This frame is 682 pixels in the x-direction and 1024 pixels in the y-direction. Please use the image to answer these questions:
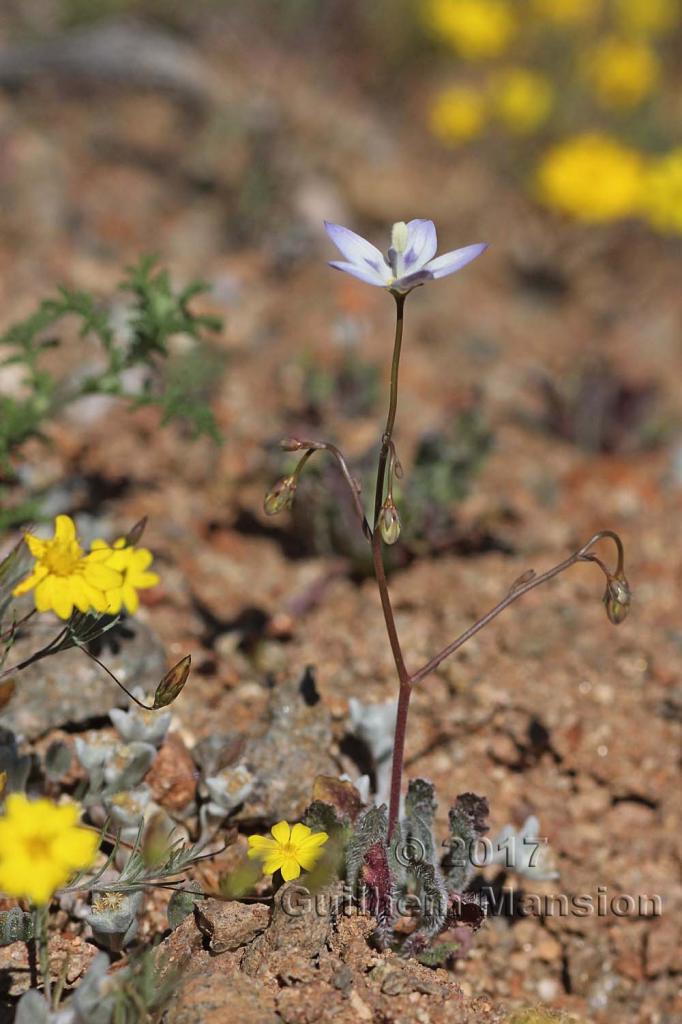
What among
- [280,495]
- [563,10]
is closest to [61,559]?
[280,495]

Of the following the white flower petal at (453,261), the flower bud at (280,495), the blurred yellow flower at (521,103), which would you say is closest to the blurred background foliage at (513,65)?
the blurred yellow flower at (521,103)

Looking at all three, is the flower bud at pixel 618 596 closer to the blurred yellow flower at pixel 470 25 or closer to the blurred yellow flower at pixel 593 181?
the blurred yellow flower at pixel 593 181

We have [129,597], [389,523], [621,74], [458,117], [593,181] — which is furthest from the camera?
[621,74]

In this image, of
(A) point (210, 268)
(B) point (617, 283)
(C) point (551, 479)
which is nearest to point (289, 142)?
(A) point (210, 268)

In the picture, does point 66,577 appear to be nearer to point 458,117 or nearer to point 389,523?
point 389,523

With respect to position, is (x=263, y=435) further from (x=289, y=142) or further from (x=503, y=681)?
(x=289, y=142)

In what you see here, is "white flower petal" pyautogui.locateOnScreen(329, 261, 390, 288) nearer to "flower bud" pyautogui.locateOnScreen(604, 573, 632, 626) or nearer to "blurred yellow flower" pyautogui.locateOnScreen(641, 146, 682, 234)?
"flower bud" pyautogui.locateOnScreen(604, 573, 632, 626)
